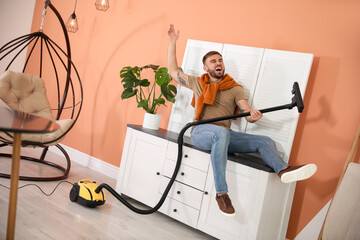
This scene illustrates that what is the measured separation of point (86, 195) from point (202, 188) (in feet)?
2.84

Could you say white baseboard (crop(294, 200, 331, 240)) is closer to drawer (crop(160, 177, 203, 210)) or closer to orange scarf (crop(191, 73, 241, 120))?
drawer (crop(160, 177, 203, 210))

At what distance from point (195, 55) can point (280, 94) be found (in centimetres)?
90

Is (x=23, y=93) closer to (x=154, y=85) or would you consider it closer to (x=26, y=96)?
(x=26, y=96)

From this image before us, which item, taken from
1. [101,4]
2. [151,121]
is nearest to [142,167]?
[151,121]

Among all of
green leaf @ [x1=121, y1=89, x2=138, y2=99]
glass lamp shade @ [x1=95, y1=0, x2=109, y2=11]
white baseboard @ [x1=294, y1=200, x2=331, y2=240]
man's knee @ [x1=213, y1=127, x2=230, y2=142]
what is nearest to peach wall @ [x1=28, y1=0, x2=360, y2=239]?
white baseboard @ [x1=294, y1=200, x2=331, y2=240]

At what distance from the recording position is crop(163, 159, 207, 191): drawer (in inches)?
112

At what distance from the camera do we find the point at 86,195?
9.24 feet

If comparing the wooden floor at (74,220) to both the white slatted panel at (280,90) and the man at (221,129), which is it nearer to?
the man at (221,129)

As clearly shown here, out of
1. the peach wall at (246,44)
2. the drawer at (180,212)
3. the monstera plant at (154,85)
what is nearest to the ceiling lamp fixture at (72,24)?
the peach wall at (246,44)

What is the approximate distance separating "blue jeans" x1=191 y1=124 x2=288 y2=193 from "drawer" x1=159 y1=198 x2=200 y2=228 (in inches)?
14.7

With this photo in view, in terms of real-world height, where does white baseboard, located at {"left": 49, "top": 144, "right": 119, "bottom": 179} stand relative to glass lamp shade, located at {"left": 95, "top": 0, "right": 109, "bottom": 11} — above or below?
below

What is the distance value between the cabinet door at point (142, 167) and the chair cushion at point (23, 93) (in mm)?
919

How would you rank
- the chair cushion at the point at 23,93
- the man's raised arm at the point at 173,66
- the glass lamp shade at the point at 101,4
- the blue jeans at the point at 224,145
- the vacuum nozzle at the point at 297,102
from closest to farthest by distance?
1. the vacuum nozzle at the point at 297,102
2. the blue jeans at the point at 224,145
3. the man's raised arm at the point at 173,66
4. the chair cushion at the point at 23,93
5. the glass lamp shade at the point at 101,4

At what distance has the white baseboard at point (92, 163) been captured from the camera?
13.3 feet
